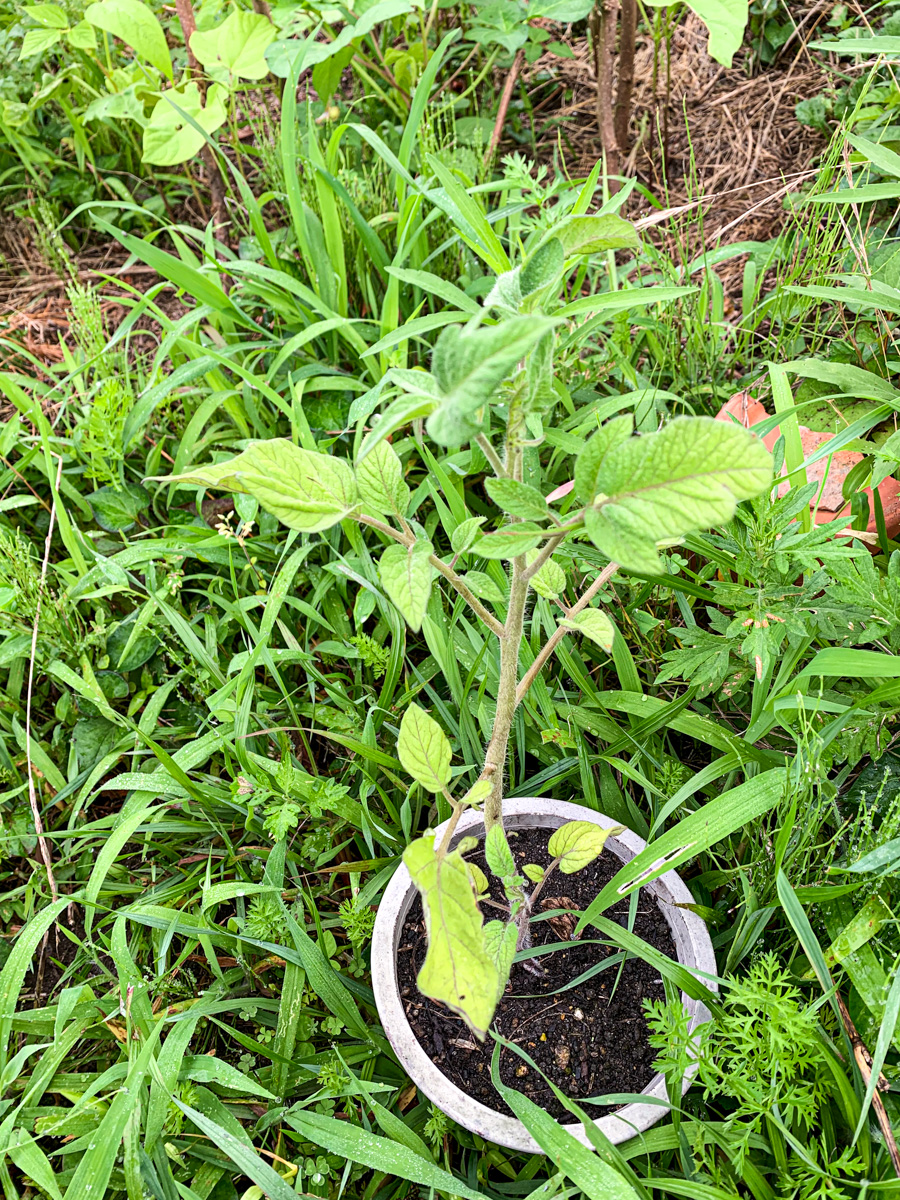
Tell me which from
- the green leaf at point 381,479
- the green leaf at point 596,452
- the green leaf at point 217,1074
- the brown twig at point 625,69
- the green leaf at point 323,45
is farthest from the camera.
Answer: the brown twig at point 625,69

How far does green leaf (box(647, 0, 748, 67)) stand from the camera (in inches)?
63.4

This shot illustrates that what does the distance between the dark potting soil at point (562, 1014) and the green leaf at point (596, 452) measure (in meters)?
0.72

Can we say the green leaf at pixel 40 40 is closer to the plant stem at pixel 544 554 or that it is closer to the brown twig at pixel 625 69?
the brown twig at pixel 625 69

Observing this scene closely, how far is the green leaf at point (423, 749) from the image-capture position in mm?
959

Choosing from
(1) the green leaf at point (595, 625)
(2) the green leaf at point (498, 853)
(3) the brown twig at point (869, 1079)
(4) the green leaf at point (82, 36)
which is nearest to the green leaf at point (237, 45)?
(4) the green leaf at point (82, 36)

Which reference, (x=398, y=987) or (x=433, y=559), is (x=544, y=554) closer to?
(x=433, y=559)

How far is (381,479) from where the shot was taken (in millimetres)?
835

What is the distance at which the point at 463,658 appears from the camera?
159cm

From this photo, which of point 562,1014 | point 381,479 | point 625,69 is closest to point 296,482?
point 381,479

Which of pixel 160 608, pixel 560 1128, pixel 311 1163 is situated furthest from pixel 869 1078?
pixel 160 608

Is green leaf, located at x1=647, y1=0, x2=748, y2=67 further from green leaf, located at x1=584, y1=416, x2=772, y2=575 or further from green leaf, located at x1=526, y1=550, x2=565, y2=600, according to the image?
green leaf, located at x1=584, y1=416, x2=772, y2=575

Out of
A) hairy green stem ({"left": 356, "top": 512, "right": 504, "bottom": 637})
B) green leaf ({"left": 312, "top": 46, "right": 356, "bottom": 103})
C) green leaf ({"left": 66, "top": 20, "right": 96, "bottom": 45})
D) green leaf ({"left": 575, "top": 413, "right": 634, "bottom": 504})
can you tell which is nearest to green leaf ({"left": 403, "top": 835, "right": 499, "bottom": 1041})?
hairy green stem ({"left": 356, "top": 512, "right": 504, "bottom": 637})

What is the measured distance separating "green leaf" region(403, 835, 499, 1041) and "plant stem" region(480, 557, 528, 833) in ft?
0.59

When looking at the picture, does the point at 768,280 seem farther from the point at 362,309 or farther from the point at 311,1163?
the point at 311,1163
